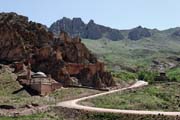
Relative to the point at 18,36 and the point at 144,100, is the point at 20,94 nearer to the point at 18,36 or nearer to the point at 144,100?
the point at 18,36

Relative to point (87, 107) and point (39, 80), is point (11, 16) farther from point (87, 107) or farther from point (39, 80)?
point (87, 107)

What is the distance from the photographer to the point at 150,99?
8262 centimetres

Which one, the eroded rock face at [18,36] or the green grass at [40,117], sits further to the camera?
the eroded rock face at [18,36]

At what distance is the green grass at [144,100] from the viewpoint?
253 ft

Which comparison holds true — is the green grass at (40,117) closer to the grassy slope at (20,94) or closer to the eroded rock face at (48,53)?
the grassy slope at (20,94)

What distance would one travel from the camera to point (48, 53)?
96.3 meters

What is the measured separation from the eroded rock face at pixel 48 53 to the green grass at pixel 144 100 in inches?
472

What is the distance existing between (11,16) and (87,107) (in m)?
37.1

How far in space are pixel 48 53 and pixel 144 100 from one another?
25079 millimetres

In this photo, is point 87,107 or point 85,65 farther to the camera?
point 85,65

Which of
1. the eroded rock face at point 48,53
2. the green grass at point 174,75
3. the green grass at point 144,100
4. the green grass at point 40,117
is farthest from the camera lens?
the green grass at point 174,75

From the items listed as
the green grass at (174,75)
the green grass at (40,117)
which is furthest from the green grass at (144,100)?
the green grass at (174,75)

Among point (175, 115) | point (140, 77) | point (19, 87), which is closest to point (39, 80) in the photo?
point (19, 87)

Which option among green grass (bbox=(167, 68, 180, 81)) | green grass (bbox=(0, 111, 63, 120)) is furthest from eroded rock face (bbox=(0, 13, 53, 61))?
green grass (bbox=(167, 68, 180, 81))
